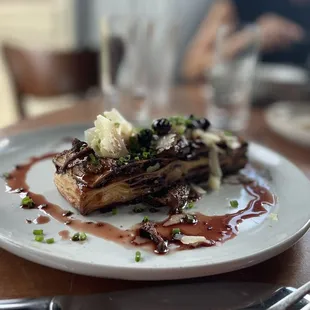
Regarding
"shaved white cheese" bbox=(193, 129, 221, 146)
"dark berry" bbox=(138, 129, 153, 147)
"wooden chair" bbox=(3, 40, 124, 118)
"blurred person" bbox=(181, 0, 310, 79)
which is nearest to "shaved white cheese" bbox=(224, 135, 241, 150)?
"shaved white cheese" bbox=(193, 129, 221, 146)

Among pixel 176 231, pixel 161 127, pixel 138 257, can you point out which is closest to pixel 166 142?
pixel 161 127

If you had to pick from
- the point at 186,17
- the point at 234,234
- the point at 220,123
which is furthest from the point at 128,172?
the point at 186,17

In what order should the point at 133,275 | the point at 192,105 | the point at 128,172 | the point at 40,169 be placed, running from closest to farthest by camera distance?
the point at 133,275 → the point at 128,172 → the point at 40,169 → the point at 192,105

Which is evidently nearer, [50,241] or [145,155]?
[50,241]

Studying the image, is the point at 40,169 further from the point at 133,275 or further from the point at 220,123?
the point at 220,123

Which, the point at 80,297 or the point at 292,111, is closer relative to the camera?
the point at 80,297

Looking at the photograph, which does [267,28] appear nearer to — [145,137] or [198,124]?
[198,124]
